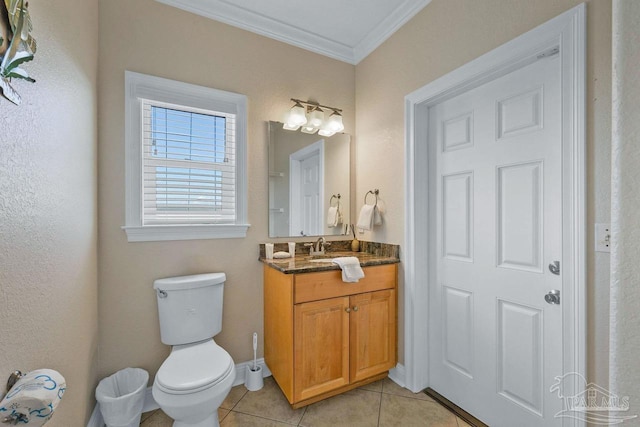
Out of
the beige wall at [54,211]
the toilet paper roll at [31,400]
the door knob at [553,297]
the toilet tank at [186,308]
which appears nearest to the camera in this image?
the toilet paper roll at [31,400]

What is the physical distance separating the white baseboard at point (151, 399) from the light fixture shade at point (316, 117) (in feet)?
6.22

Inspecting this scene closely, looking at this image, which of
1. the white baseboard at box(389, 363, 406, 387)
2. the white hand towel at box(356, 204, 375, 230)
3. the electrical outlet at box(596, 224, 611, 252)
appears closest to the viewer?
the electrical outlet at box(596, 224, 611, 252)

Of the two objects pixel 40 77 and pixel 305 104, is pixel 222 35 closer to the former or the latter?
pixel 305 104

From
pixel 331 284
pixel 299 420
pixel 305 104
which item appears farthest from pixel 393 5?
pixel 299 420

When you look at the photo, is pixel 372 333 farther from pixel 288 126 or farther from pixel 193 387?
pixel 288 126

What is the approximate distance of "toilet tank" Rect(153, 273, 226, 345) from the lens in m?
1.84

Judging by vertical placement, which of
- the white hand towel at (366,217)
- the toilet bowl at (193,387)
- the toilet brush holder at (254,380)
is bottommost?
the toilet brush holder at (254,380)

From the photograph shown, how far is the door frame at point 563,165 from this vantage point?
3.98 ft

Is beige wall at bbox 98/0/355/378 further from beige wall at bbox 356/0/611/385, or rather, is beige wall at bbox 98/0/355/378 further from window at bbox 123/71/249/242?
beige wall at bbox 356/0/611/385

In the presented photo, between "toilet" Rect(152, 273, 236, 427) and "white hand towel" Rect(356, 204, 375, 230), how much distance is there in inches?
43.6

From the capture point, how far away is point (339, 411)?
1844 millimetres

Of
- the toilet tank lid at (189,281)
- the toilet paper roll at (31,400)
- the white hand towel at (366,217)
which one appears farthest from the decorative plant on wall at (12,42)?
the white hand towel at (366,217)

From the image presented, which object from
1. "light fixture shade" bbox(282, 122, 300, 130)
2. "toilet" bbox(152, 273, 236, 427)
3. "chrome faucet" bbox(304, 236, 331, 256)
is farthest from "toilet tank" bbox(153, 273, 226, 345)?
"light fixture shade" bbox(282, 122, 300, 130)

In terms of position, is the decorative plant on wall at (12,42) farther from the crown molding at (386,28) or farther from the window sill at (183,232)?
the crown molding at (386,28)
